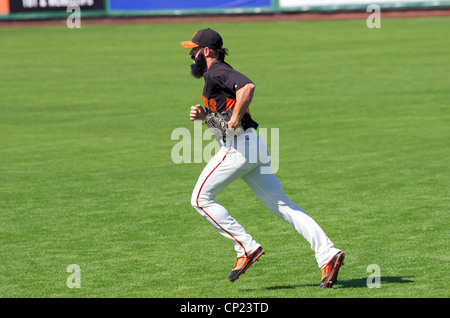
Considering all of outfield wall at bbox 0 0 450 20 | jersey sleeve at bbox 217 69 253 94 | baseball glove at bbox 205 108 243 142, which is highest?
outfield wall at bbox 0 0 450 20

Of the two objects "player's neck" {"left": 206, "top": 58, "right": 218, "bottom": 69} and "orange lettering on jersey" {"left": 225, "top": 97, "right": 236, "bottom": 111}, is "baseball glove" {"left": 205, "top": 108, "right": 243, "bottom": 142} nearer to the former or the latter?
"orange lettering on jersey" {"left": 225, "top": 97, "right": 236, "bottom": 111}

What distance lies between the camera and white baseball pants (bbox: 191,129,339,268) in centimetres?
690

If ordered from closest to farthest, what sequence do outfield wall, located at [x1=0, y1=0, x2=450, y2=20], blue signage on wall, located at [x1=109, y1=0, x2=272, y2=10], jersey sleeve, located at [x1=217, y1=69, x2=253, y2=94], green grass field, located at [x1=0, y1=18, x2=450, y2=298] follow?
1. jersey sleeve, located at [x1=217, y1=69, x2=253, y2=94]
2. green grass field, located at [x1=0, y1=18, x2=450, y2=298]
3. outfield wall, located at [x1=0, y1=0, x2=450, y2=20]
4. blue signage on wall, located at [x1=109, y1=0, x2=272, y2=10]

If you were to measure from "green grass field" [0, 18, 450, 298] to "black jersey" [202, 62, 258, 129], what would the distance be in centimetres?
169

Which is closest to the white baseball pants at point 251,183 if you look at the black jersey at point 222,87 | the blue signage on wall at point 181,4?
the black jersey at point 222,87

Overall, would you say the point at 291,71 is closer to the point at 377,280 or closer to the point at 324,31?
the point at 324,31

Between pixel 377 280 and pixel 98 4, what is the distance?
29097mm

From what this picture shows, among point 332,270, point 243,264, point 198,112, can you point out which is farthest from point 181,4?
point 332,270

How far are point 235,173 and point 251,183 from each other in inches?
10.2

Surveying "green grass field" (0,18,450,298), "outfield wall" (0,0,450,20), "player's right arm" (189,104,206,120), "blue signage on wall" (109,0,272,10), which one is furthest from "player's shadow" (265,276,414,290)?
"blue signage on wall" (109,0,272,10)

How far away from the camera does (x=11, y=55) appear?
28391 mm

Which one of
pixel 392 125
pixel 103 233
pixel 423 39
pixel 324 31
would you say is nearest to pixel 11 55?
pixel 324 31

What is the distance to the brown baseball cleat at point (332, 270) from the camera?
6820 mm

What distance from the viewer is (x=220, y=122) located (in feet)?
22.5
